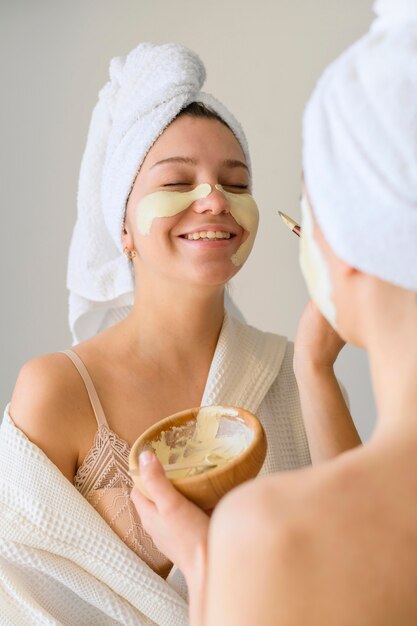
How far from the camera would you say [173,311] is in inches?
54.7

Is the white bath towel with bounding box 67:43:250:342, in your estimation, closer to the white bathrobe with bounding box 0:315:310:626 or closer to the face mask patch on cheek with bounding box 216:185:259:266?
the face mask patch on cheek with bounding box 216:185:259:266

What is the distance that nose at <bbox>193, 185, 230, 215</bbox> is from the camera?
1.30 m

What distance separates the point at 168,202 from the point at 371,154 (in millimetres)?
707

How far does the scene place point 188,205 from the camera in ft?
4.32

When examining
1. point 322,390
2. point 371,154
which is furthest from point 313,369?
point 371,154

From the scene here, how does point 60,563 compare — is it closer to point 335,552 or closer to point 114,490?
point 114,490

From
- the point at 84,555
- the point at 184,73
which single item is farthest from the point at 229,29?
the point at 84,555

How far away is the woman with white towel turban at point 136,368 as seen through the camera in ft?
4.02

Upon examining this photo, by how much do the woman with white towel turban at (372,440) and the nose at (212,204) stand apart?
603mm

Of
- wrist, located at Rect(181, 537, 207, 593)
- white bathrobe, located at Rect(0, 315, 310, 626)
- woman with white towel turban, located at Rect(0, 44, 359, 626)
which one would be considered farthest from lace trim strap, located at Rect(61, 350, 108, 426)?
wrist, located at Rect(181, 537, 207, 593)

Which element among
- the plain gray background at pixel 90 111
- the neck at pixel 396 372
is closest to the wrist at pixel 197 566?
the neck at pixel 396 372

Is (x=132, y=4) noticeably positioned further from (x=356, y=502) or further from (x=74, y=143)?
(x=356, y=502)

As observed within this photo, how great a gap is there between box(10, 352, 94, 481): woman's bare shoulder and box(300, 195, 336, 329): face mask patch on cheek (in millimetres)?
598

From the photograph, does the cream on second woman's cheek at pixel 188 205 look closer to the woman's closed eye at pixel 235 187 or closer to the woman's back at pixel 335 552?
the woman's closed eye at pixel 235 187
